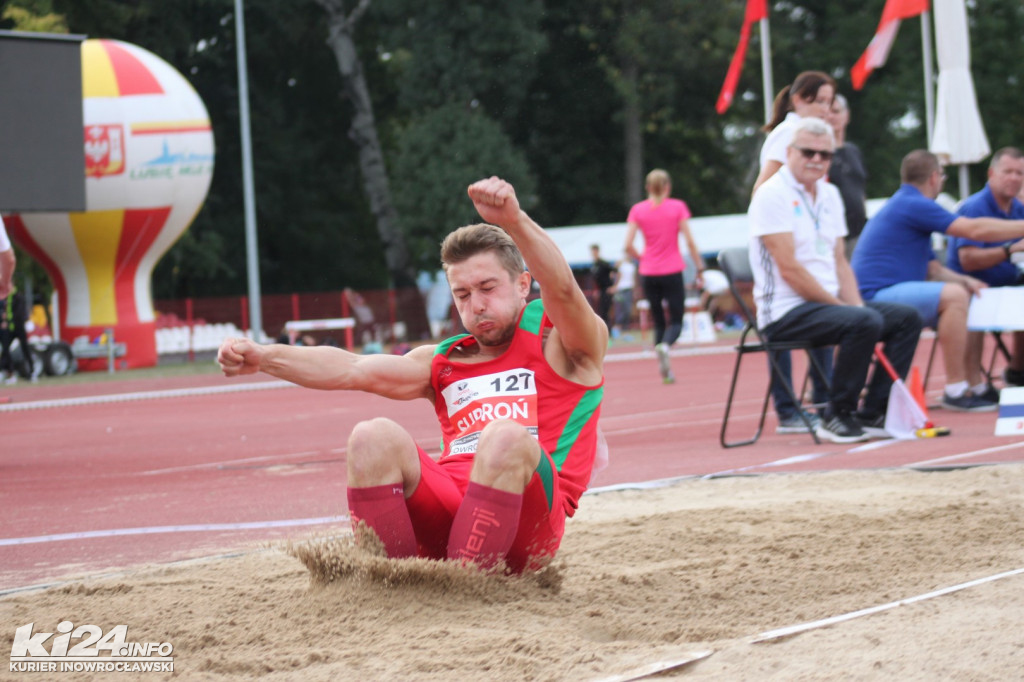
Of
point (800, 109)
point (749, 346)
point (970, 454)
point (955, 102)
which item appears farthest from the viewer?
point (955, 102)

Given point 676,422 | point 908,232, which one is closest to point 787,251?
point 908,232

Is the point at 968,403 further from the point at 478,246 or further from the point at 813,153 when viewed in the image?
the point at 478,246

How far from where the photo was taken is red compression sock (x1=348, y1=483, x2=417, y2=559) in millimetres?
3826

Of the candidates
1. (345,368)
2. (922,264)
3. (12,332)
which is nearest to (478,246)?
(345,368)

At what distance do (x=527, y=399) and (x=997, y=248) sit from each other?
6.53 metres

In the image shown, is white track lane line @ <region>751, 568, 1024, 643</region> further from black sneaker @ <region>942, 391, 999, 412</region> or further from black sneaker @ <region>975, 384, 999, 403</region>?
black sneaker @ <region>975, 384, 999, 403</region>

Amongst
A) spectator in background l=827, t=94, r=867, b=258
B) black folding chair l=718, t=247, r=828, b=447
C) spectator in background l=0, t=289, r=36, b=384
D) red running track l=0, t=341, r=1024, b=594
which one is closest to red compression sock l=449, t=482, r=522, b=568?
red running track l=0, t=341, r=1024, b=594

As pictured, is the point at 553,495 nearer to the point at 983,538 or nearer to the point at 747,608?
the point at 747,608

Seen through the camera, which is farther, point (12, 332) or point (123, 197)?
point (123, 197)

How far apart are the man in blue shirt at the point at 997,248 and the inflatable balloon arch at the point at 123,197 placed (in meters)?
19.9

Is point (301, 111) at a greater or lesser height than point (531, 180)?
greater

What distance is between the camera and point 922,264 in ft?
30.6

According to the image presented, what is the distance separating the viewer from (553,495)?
394 centimetres

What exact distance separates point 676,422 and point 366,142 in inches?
1138
